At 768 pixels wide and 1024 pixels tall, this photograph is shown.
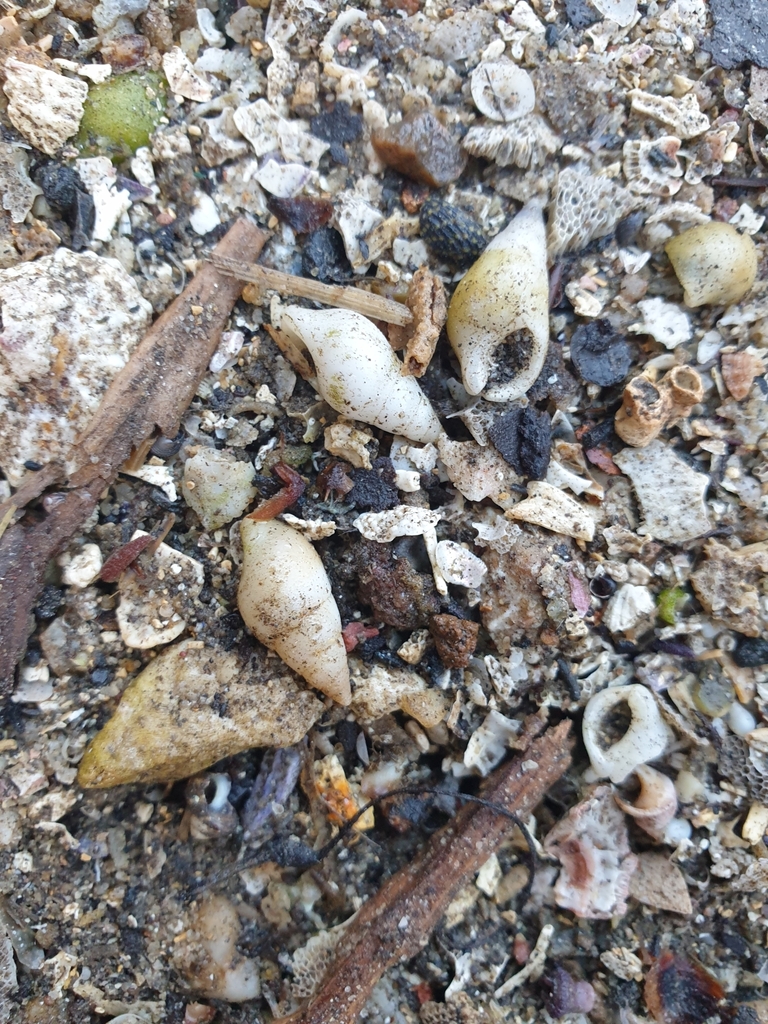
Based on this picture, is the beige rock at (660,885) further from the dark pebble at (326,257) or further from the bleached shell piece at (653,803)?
the dark pebble at (326,257)

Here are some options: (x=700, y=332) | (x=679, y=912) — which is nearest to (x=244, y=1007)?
(x=679, y=912)

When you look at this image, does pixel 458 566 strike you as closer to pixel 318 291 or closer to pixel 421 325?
pixel 421 325

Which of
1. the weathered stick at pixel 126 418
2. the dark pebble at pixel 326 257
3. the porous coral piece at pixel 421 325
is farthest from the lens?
the dark pebble at pixel 326 257

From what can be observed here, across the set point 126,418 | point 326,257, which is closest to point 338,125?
point 326,257

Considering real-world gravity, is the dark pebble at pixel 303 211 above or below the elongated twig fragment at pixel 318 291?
above

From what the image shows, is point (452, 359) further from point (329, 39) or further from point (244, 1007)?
point (244, 1007)

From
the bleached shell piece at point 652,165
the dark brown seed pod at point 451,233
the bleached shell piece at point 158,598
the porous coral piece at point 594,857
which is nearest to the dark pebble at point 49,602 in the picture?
the bleached shell piece at point 158,598

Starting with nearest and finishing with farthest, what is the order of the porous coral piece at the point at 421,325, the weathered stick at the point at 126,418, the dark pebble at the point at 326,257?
the weathered stick at the point at 126,418, the porous coral piece at the point at 421,325, the dark pebble at the point at 326,257
